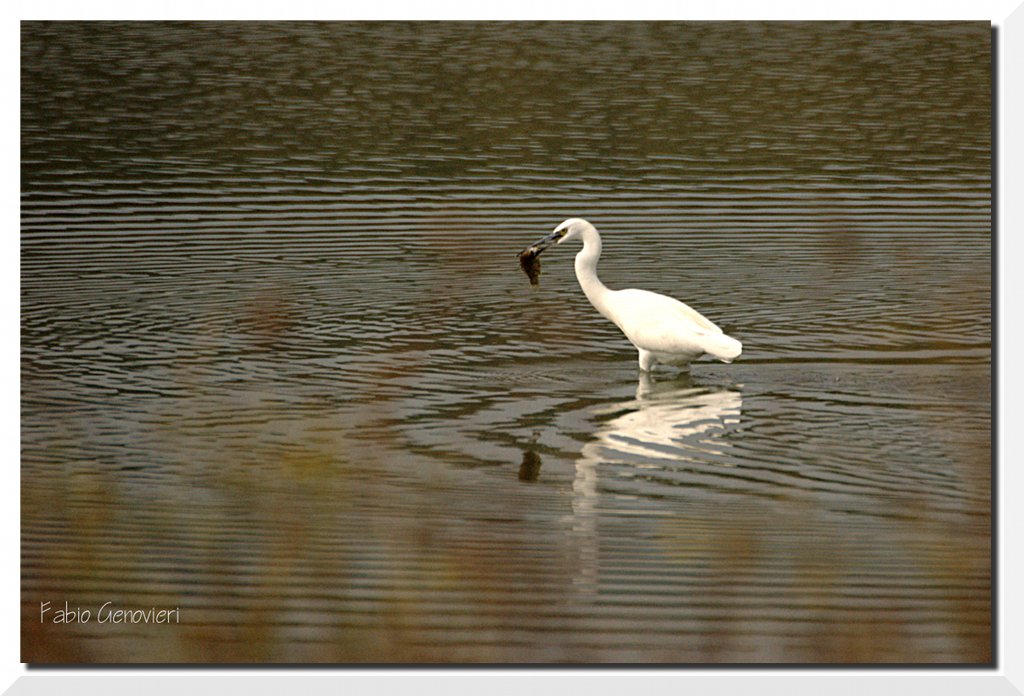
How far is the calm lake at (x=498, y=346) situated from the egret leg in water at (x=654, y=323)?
126 mm

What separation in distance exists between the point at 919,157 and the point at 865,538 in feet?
14.1

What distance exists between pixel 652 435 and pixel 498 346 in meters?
1.40

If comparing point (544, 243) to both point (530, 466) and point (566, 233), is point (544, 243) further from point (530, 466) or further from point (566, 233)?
point (530, 466)

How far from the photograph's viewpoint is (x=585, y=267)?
7473 mm

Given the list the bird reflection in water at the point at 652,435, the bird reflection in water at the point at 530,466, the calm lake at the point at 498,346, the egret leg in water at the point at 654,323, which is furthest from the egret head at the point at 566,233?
the bird reflection in water at the point at 530,466

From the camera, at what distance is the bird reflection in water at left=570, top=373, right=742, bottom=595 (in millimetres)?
5477

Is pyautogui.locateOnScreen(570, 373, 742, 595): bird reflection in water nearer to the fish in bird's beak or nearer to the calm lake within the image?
the calm lake

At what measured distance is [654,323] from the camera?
6.96 m

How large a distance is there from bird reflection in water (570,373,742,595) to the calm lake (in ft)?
0.06

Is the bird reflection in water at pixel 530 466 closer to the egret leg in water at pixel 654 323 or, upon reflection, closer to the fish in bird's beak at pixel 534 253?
the egret leg in water at pixel 654 323
